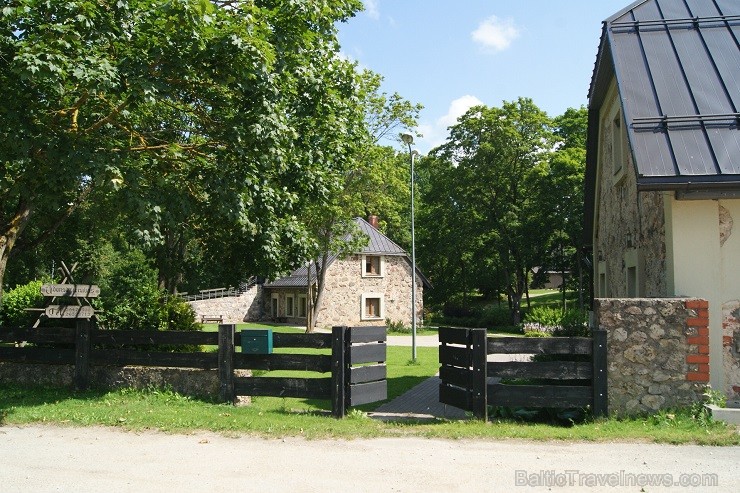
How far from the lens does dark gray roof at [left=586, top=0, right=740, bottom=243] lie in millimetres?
8844

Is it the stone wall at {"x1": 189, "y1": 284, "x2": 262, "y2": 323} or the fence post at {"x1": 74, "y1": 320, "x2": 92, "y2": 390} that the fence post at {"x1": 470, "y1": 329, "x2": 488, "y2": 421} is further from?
the stone wall at {"x1": 189, "y1": 284, "x2": 262, "y2": 323}

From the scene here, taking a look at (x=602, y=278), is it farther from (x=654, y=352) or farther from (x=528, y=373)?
(x=528, y=373)

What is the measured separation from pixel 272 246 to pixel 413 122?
23.1 meters

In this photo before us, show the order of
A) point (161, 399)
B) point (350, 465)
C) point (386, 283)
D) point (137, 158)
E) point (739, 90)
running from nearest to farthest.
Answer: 1. point (350, 465)
2. point (739, 90)
3. point (161, 399)
4. point (137, 158)
5. point (386, 283)

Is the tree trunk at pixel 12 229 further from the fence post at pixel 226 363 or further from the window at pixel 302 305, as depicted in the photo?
the window at pixel 302 305

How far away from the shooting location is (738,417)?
8.20 meters

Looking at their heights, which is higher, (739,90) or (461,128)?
(461,128)

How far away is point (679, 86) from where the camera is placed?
403 inches

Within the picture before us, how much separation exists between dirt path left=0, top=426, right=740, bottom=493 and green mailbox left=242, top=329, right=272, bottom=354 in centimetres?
192

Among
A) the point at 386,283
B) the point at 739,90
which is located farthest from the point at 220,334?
the point at 386,283

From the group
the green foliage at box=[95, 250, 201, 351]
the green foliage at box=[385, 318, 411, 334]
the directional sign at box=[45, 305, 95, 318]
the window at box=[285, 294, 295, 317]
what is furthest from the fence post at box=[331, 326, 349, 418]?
the window at box=[285, 294, 295, 317]

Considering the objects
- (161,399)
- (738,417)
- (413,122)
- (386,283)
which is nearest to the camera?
(738,417)

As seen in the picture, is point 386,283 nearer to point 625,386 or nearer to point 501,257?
point 501,257

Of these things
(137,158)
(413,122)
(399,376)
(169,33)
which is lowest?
(399,376)
